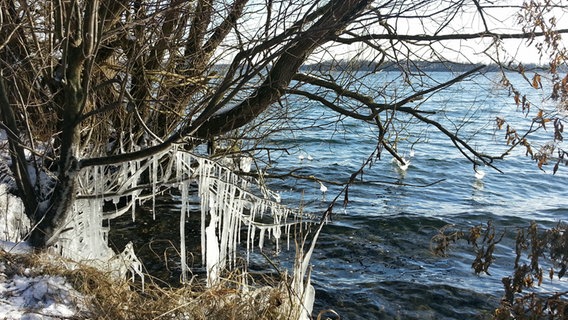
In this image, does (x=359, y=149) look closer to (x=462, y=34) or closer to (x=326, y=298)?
(x=326, y=298)

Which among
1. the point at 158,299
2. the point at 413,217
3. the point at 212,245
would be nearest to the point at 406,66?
the point at 212,245

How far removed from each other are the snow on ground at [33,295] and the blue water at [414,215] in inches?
105

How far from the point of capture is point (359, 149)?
1870 cm

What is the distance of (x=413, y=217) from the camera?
1040 cm

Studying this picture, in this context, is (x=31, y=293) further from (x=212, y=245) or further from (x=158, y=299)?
(x=212, y=245)

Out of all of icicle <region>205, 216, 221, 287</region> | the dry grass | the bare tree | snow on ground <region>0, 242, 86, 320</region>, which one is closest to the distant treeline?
the bare tree

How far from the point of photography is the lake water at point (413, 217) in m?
6.47

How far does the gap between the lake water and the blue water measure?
0.06 feet

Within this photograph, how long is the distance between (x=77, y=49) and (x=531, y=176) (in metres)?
14.2

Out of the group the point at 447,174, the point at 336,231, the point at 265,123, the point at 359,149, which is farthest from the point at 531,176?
the point at 265,123

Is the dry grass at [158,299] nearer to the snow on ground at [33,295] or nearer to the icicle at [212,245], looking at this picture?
the snow on ground at [33,295]

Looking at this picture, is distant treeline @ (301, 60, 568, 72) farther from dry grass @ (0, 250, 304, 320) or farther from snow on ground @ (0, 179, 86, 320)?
snow on ground @ (0, 179, 86, 320)

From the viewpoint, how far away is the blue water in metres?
6.45

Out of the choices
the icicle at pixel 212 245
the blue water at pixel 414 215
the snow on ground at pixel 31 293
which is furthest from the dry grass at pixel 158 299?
the blue water at pixel 414 215
